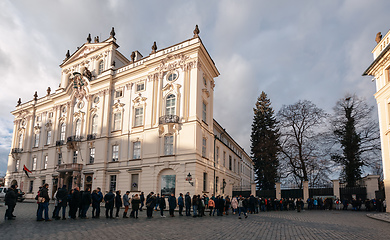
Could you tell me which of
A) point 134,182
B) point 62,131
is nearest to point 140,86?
point 134,182

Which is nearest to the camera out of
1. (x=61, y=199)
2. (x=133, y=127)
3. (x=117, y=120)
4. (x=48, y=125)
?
(x=61, y=199)

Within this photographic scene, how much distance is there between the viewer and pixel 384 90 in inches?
945

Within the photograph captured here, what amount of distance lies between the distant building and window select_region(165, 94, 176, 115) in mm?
19030

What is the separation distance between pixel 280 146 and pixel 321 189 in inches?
278

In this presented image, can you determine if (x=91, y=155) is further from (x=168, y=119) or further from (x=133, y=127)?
(x=168, y=119)

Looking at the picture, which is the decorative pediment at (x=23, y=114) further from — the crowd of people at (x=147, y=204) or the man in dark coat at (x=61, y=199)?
Answer: the man in dark coat at (x=61, y=199)

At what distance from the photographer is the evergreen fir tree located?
39.3m

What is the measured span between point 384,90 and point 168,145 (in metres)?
20.4

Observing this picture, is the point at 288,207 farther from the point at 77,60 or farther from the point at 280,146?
the point at 77,60

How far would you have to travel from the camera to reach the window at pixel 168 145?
97.7ft

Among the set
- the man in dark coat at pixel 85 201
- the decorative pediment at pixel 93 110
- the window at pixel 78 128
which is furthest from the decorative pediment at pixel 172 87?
the man in dark coat at pixel 85 201

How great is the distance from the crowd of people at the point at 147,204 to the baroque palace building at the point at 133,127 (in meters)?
6.37

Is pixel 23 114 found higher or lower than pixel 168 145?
higher

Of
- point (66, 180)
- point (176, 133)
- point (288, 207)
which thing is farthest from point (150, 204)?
point (66, 180)
